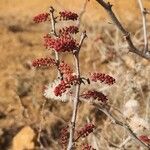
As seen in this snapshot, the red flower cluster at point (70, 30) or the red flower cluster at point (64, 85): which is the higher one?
the red flower cluster at point (70, 30)

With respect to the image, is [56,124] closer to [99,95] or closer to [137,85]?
[137,85]

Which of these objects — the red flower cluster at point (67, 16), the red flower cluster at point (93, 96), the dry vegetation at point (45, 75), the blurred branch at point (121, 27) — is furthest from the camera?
the dry vegetation at point (45, 75)

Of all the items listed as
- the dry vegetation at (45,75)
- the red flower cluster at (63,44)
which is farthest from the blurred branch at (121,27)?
the dry vegetation at (45,75)

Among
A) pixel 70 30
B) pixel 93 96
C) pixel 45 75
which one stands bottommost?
pixel 93 96

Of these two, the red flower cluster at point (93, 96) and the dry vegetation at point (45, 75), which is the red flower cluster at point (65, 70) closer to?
the red flower cluster at point (93, 96)

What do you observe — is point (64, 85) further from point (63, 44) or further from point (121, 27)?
point (121, 27)

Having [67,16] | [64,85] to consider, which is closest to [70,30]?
A: [67,16]

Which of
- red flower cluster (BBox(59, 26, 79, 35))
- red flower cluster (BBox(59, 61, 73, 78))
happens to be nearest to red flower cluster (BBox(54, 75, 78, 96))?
red flower cluster (BBox(59, 61, 73, 78))

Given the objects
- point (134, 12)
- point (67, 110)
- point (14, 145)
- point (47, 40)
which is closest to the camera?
point (47, 40)

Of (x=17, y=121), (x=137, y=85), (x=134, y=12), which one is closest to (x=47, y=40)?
(x=137, y=85)
